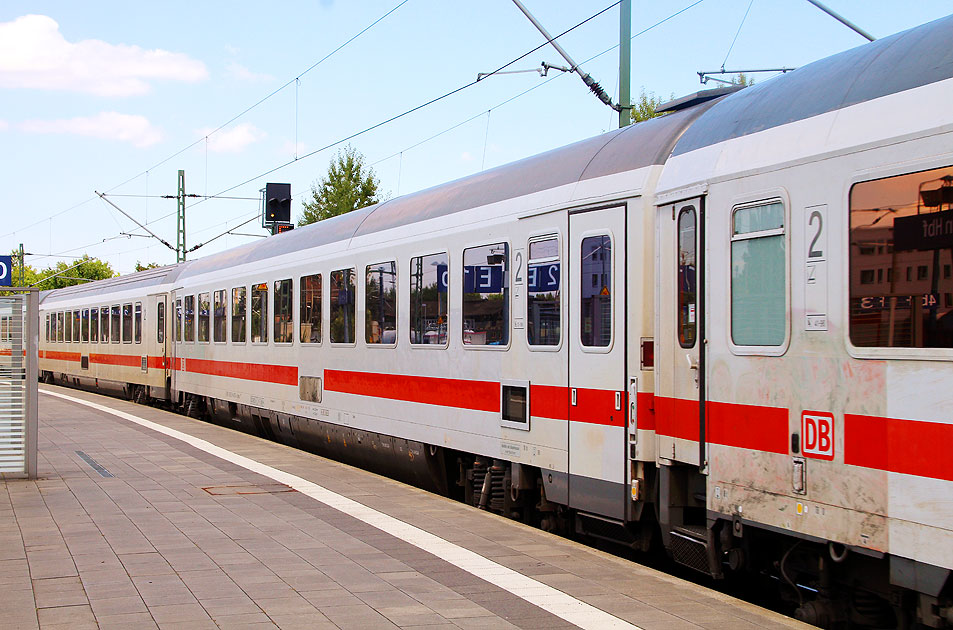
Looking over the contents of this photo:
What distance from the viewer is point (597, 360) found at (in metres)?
8.71

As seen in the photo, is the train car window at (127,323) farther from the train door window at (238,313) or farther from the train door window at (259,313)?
the train door window at (259,313)

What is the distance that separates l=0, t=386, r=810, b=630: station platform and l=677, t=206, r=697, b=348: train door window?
5.66ft

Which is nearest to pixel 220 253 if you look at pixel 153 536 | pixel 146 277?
pixel 146 277

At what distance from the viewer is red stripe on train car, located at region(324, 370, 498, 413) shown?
1076cm

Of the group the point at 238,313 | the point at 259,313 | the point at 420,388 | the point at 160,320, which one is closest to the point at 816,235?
the point at 420,388

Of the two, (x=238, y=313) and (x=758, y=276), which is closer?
(x=758, y=276)

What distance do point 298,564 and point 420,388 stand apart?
4431mm

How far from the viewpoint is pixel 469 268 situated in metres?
11.2

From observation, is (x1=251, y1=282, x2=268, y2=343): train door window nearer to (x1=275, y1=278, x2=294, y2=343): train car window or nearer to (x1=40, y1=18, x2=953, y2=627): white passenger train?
(x1=275, y1=278, x2=294, y2=343): train car window

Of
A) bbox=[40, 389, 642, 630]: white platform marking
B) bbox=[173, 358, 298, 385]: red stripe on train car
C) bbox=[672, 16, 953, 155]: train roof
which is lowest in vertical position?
bbox=[40, 389, 642, 630]: white platform marking

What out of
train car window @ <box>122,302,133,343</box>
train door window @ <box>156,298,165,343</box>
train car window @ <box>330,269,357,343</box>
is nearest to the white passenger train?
train car window @ <box>330,269,357,343</box>

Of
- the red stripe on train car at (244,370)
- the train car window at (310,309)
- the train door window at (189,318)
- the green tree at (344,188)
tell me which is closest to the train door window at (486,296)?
the train car window at (310,309)

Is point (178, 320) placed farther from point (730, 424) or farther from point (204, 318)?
point (730, 424)

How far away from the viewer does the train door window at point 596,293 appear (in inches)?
339
